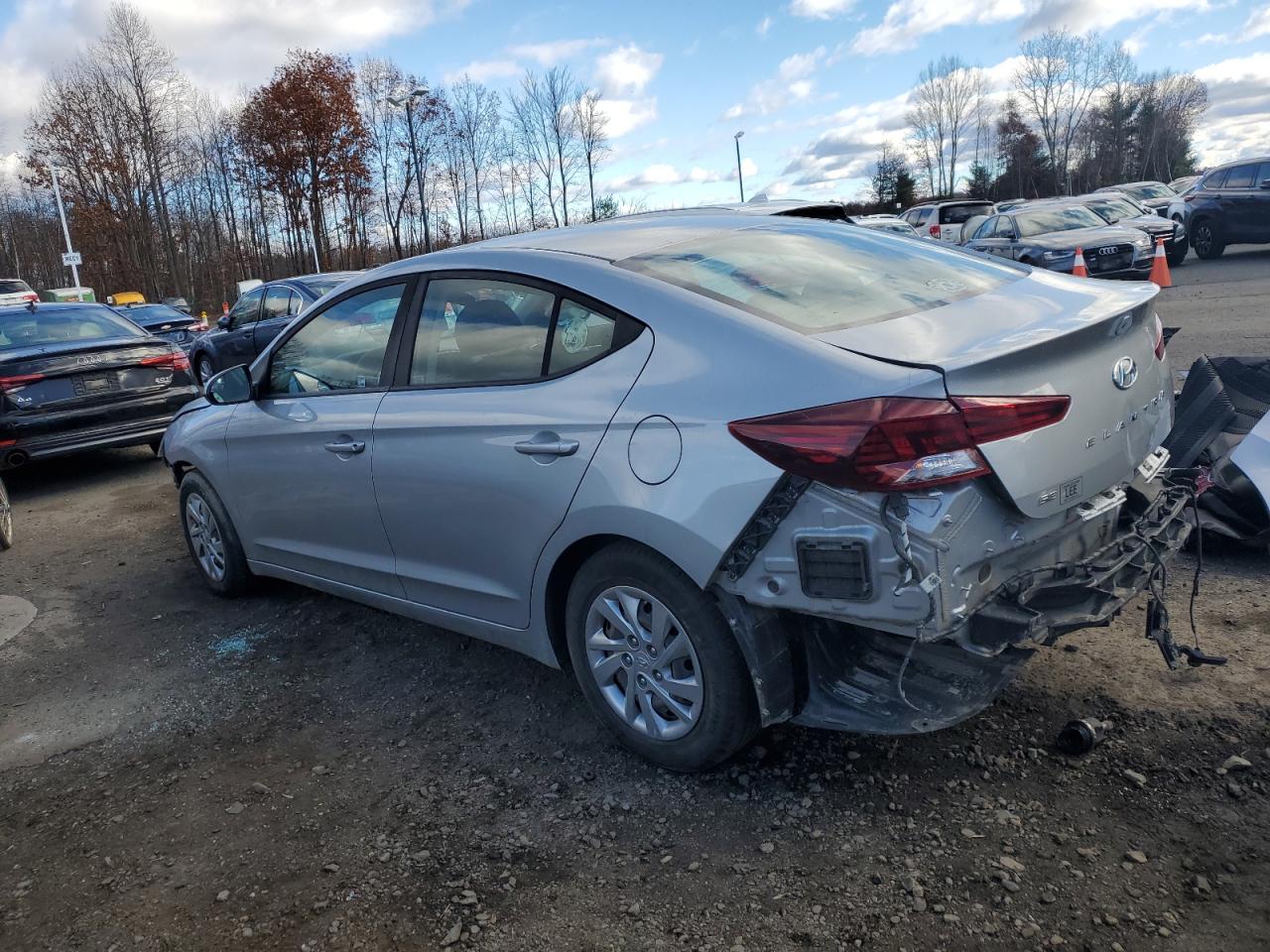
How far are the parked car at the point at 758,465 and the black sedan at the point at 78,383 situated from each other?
18.9 feet

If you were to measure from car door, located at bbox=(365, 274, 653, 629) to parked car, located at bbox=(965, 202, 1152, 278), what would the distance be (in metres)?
12.7

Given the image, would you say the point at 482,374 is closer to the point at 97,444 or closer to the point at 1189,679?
the point at 1189,679

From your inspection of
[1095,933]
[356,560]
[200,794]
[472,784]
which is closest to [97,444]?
[356,560]

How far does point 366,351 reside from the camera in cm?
407

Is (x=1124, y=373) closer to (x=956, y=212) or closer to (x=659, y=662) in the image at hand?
(x=659, y=662)

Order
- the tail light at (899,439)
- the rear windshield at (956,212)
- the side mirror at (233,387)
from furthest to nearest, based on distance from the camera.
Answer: the rear windshield at (956,212), the side mirror at (233,387), the tail light at (899,439)

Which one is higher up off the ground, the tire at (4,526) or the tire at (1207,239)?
the tire at (1207,239)

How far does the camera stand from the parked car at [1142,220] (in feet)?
61.0

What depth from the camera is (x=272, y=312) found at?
13.6 meters

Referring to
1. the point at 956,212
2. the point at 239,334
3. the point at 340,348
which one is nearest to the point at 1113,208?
the point at 956,212

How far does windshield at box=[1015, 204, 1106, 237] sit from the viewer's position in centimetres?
1662

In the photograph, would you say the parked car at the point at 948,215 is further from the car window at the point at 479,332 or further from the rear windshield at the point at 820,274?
the car window at the point at 479,332

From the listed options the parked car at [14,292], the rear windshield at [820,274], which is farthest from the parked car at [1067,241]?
the parked car at [14,292]

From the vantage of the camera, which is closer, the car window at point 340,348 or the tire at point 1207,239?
the car window at point 340,348
